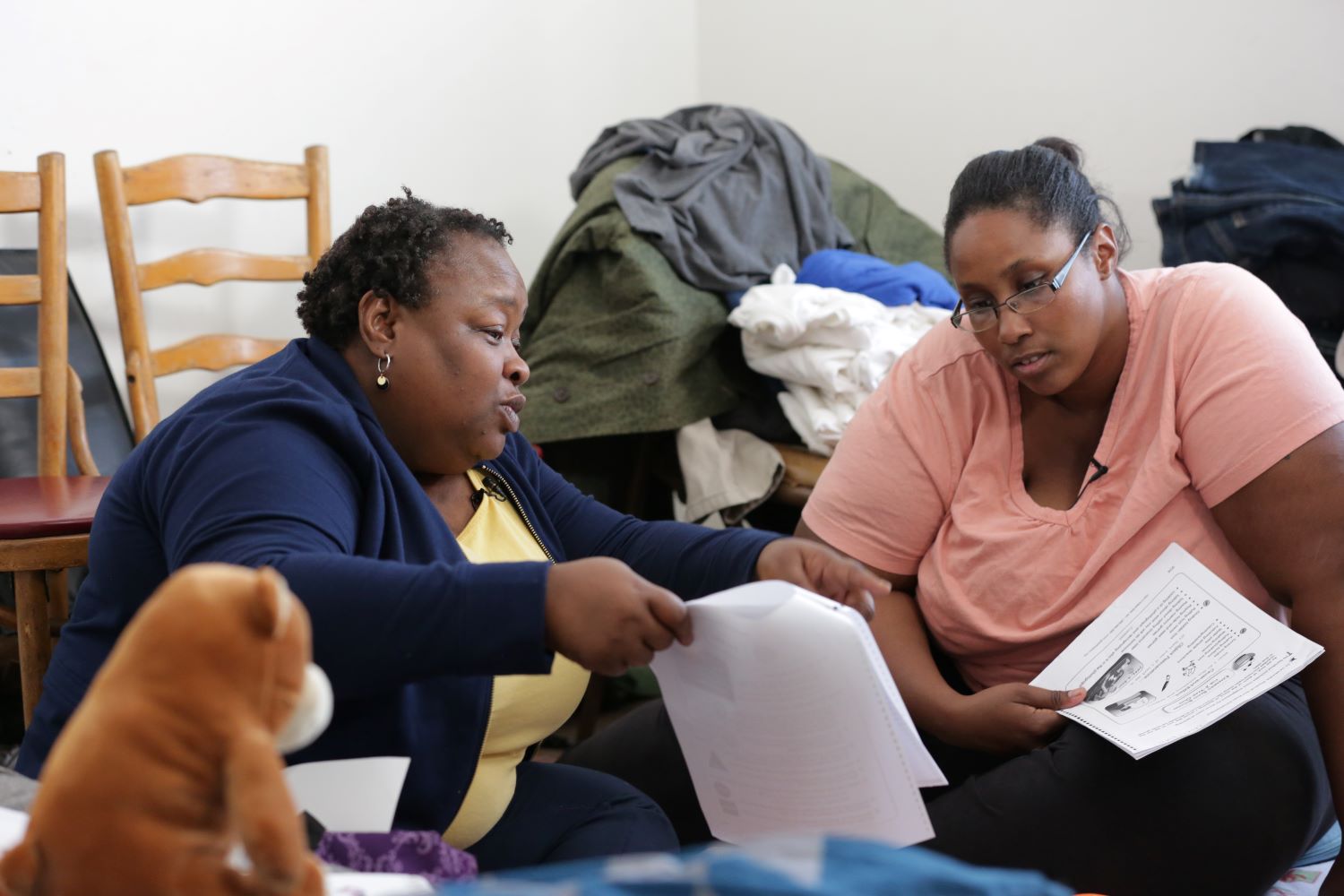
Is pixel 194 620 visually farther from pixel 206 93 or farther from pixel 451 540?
pixel 206 93

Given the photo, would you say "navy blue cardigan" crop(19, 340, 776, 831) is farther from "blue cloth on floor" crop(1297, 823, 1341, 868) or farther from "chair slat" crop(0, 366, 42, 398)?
"chair slat" crop(0, 366, 42, 398)

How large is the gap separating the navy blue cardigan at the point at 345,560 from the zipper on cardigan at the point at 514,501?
71mm

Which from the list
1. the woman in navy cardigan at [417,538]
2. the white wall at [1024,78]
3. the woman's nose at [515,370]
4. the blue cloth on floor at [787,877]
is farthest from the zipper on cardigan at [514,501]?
the white wall at [1024,78]

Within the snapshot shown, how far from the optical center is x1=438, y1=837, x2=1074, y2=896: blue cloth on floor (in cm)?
62

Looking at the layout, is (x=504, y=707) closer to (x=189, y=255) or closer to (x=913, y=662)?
(x=913, y=662)

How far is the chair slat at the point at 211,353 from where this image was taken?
2.38 metres

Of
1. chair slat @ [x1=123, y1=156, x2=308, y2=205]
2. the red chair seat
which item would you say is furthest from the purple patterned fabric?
chair slat @ [x1=123, y1=156, x2=308, y2=205]

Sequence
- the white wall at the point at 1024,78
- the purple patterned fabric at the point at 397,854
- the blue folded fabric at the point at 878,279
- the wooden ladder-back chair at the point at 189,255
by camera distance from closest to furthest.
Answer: the purple patterned fabric at the point at 397,854 → the wooden ladder-back chair at the point at 189,255 → the blue folded fabric at the point at 878,279 → the white wall at the point at 1024,78

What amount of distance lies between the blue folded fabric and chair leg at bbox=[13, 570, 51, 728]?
1.55 meters

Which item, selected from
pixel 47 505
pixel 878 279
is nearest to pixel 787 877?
pixel 47 505

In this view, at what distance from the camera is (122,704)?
2.07ft

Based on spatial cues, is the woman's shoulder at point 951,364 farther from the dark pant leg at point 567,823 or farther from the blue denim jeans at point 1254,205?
the blue denim jeans at point 1254,205

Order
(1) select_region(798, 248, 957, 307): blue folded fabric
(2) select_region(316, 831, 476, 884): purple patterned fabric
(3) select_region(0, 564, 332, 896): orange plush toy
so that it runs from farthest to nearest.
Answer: (1) select_region(798, 248, 957, 307): blue folded fabric, (2) select_region(316, 831, 476, 884): purple patterned fabric, (3) select_region(0, 564, 332, 896): orange plush toy

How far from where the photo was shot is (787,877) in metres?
0.63
